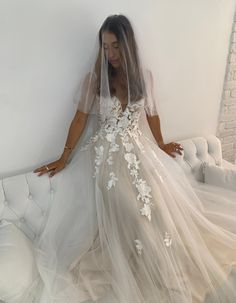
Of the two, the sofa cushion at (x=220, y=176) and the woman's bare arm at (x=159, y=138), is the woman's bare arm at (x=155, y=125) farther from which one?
the sofa cushion at (x=220, y=176)

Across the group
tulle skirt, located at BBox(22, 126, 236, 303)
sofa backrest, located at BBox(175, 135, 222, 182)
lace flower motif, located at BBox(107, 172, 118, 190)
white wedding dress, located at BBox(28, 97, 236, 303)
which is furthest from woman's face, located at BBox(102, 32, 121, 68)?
sofa backrest, located at BBox(175, 135, 222, 182)

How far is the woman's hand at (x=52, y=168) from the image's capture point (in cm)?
154

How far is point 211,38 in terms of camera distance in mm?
2049

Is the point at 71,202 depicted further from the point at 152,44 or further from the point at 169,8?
the point at 169,8

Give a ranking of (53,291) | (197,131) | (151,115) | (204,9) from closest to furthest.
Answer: (53,291), (151,115), (204,9), (197,131)

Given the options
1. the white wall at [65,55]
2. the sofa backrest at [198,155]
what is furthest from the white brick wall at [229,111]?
the sofa backrest at [198,155]

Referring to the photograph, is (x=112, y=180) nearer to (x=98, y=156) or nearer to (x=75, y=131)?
(x=98, y=156)

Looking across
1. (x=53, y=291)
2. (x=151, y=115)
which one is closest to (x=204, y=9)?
(x=151, y=115)

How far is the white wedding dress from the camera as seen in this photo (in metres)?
1.27

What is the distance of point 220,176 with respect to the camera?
76.5 inches

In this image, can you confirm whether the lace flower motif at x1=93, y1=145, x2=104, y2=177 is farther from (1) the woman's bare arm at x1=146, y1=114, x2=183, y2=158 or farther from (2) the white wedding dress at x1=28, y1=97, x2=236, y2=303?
(1) the woman's bare arm at x1=146, y1=114, x2=183, y2=158

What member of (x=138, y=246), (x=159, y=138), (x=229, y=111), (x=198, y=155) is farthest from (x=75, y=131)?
(x=229, y=111)

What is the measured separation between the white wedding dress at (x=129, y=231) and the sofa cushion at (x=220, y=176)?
0.20m

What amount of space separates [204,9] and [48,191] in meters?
1.41
